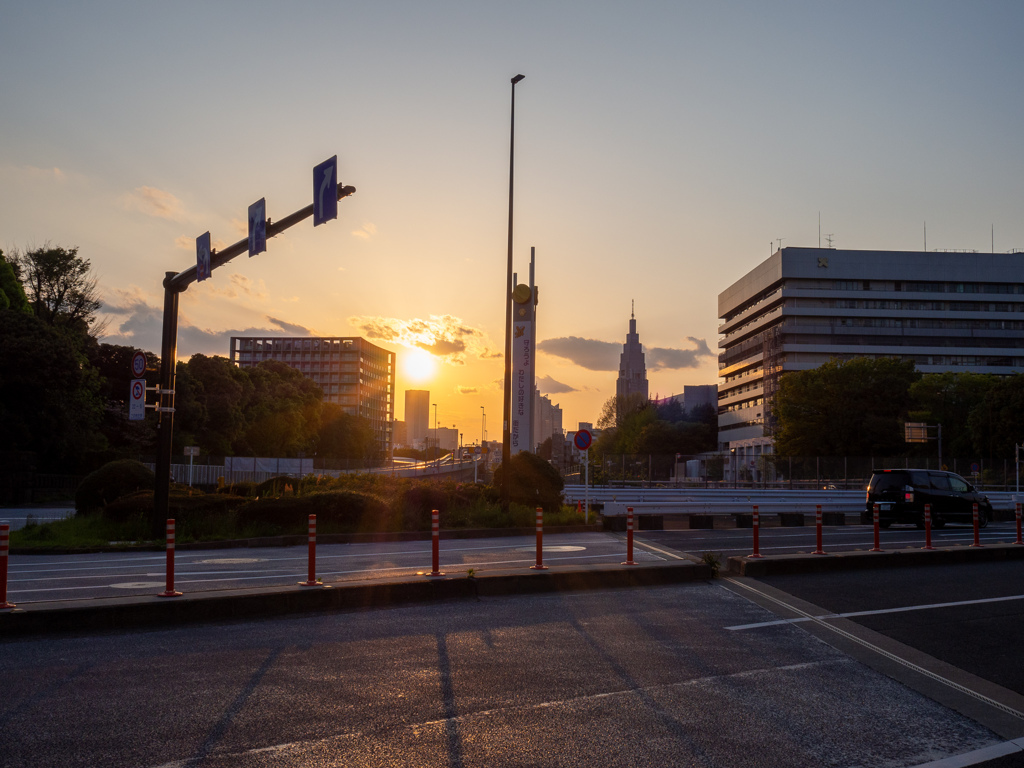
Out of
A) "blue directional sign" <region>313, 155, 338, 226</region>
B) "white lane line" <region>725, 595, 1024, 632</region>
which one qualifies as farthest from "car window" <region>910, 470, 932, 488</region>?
"blue directional sign" <region>313, 155, 338, 226</region>

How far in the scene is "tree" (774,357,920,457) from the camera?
253 feet

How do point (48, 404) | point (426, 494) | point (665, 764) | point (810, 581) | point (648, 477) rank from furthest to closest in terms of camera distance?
point (648, 477) → point (48, 404) → point (426, 494) → point (810, 581) → point (665, 764)

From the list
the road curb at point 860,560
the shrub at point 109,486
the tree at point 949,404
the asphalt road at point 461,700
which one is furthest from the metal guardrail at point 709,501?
the tree at point 949,404

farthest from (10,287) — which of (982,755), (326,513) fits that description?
(982,755)

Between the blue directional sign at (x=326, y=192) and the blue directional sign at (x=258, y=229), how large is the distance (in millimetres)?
1447

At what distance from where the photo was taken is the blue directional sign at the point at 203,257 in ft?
56.7

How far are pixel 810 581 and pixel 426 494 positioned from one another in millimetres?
12778

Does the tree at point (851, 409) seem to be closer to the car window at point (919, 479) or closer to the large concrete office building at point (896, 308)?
A: the large concrete office building at point (896, 308)

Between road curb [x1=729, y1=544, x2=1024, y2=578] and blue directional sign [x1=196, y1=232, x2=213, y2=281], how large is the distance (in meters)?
11.8

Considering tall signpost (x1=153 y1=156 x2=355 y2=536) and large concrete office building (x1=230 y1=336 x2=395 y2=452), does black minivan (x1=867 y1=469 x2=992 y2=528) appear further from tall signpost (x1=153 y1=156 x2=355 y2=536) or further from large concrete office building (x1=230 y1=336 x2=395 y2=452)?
large concrete office building (x1=230 y1=336 x2=395 y2=452)

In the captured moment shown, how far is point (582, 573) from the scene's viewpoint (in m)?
12.0

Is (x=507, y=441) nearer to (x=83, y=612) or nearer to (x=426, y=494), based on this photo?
(x=426, y=494)

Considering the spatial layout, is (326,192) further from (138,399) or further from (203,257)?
(138,399)

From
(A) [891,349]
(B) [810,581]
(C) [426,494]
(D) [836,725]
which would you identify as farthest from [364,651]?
(A) [891,349]
